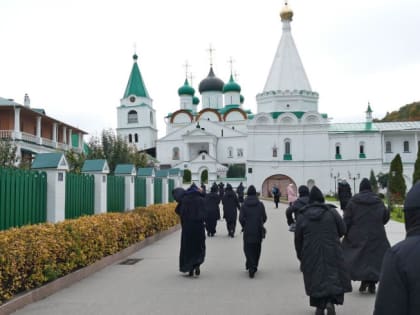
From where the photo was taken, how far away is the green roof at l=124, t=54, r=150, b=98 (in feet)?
258

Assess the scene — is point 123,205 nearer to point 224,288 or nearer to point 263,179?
point 224,288

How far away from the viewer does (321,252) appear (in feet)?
22.0

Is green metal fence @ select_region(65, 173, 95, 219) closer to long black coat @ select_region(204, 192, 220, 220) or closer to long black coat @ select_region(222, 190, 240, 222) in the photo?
long black coat @ select_region(204, 192, 220, 220)

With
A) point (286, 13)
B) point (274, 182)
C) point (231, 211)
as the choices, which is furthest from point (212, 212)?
point (286, 13)

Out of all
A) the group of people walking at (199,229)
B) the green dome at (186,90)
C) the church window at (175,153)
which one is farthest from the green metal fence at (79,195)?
the green dome at (186,90)

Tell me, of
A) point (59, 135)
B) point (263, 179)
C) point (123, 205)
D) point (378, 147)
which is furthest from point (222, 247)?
point (378, 147)

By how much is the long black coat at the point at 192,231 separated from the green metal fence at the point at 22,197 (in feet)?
8.33

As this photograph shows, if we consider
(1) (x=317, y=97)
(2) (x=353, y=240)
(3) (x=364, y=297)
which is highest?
(1) (x=317, y=97)

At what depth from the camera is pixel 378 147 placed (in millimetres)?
58156

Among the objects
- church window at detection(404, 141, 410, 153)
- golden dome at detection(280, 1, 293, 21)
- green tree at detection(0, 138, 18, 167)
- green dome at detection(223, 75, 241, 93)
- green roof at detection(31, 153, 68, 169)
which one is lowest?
green roof at detection(31, 153, 68, 169)

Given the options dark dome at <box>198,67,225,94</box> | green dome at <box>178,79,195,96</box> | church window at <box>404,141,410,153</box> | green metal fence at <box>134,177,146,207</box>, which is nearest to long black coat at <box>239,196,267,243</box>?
green metal fence at <box>134,177,146,207</box>

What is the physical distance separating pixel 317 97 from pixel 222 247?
46357mm

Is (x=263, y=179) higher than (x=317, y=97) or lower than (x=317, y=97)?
lower

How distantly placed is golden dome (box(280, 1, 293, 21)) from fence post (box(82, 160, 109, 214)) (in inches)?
1955
